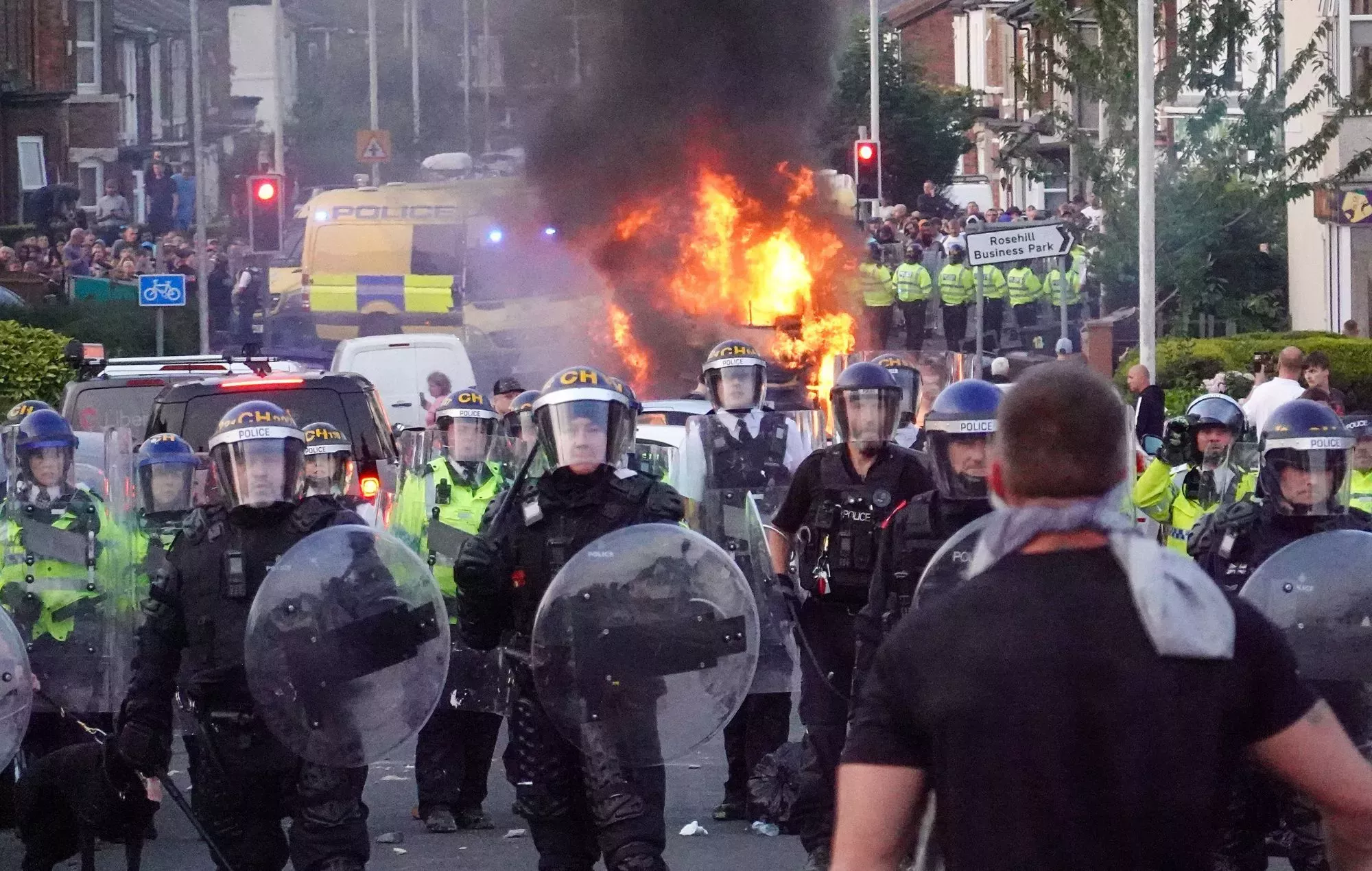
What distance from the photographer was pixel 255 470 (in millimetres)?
5980

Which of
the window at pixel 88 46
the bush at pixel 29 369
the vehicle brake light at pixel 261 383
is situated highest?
the window at pixel 88 46

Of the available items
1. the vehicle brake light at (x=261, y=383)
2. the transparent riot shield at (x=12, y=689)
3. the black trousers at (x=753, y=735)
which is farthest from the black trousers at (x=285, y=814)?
the vehicle brake light at (x=261, y=383)

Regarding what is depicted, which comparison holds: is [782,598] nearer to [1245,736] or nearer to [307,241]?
[1245,736]

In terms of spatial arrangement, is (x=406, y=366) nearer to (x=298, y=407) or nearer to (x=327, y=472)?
(x=298, y=407)

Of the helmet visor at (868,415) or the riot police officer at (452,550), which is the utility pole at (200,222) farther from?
the helmet visor at (868,415)

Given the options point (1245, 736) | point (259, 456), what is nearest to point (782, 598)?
point (259, 456)

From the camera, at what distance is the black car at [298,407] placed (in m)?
11.7

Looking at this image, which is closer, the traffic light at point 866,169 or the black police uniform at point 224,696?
the black police uniform at point 224,696

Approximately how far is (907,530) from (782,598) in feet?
4.38

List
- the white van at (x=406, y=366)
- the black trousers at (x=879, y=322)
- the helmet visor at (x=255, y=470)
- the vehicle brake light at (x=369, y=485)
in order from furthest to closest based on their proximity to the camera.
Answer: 1. the black trousers at (x=879, y=322)
2. the white van at (x=406, y=366)
3. the vehicle brake light at (x=369, y=485)
4. the helmet visor at (x=255, y=470)

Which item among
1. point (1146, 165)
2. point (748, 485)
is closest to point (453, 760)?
point (748, 485)

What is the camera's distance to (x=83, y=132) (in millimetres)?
48688

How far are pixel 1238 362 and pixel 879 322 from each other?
19.3 feet

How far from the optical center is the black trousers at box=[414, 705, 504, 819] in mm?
8195
